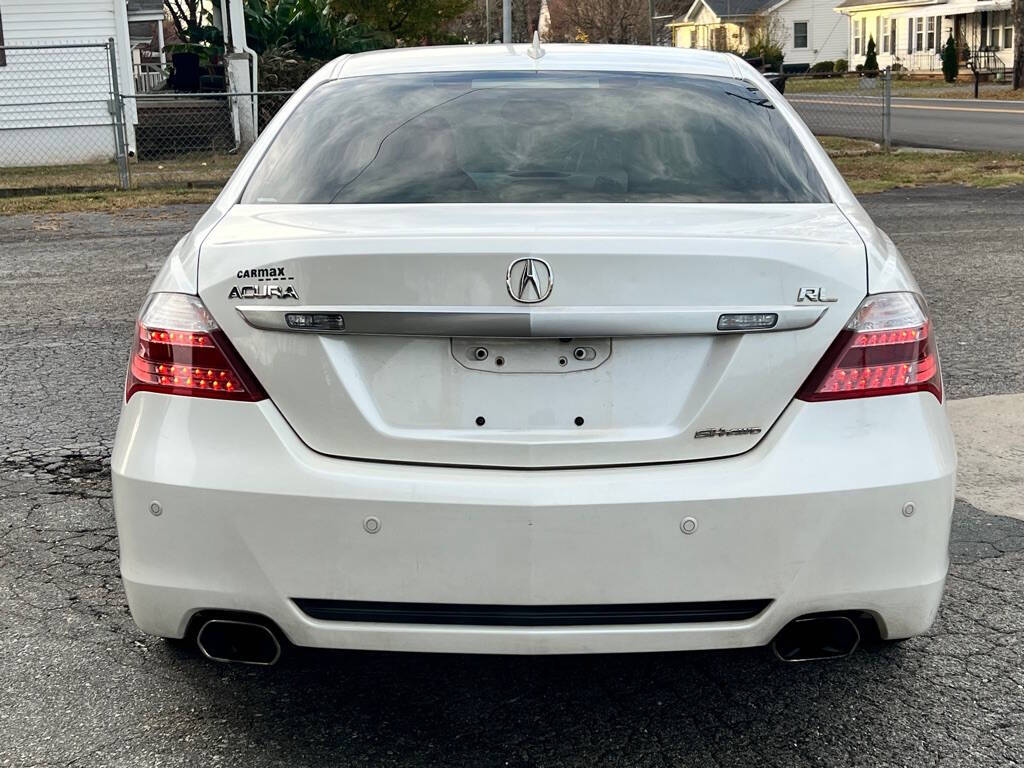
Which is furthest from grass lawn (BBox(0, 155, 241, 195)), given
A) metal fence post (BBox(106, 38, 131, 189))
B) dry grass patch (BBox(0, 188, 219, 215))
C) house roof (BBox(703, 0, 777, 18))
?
house roof (BBox(703, 0, 777, 18))

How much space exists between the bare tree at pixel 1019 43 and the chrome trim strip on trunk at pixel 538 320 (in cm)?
4219

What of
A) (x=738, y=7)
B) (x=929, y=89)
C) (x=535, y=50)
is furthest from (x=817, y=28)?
(x=535, y=50)

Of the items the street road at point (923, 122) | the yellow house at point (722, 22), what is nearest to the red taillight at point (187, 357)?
the street road at point (923, 122)

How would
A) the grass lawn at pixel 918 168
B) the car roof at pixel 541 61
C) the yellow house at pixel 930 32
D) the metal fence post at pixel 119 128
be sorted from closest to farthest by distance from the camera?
the car roof at pixel 541 61 < the grass lawn at pixel 918 168 < the metal fence post at pixel 119 128 < the yellow house at pixel 930 32

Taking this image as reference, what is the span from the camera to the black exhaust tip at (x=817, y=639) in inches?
112

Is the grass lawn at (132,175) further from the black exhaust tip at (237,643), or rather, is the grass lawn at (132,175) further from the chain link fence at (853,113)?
the black exhaust tip at (237,643)

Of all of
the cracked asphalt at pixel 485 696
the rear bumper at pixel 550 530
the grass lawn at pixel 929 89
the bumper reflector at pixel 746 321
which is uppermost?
the bumper reflector at pixel 746 321

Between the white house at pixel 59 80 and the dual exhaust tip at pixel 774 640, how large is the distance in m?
21.7

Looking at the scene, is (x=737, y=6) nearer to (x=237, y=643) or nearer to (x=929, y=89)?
(x=929, y=89)

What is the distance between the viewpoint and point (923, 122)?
91.7ft

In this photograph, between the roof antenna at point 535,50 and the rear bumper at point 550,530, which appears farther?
the roof antenna at point 535,50

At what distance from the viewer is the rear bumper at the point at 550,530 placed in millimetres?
2707

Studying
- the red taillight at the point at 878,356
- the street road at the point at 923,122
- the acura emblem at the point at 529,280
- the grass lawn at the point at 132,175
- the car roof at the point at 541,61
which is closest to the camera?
the acura emblem at the point at 529,280

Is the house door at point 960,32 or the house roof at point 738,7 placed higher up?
the house roof at point 738,7
